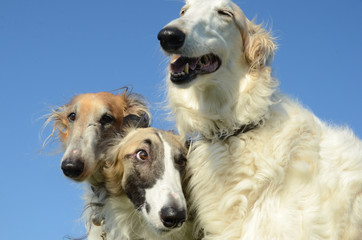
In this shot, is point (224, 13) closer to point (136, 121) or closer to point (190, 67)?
point (190, 67)

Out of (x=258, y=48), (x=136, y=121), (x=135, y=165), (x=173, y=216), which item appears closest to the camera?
(x=173, y=216)

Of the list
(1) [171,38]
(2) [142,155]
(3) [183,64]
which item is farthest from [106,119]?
(1) [171,38]

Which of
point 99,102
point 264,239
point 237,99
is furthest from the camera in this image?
point 99,102

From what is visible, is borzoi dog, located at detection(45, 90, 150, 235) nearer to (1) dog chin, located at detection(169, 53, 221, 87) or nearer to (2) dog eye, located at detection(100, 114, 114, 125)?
(2) dog eye, located at detection(100, 114, 114, 125)

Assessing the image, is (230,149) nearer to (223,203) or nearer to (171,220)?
(223,203)

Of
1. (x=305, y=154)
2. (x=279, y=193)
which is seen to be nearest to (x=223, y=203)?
(x=279, y=193)

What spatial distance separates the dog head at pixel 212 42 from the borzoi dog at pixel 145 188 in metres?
0.89

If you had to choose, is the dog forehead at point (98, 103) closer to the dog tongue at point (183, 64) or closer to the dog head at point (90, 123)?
the dog head at point (90, 123)

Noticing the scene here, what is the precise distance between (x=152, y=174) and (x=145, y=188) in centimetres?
16

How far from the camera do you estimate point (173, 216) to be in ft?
14.4

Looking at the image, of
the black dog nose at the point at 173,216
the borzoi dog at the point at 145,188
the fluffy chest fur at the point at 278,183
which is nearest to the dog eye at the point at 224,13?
the fluffy chest fur at the point at 278,183

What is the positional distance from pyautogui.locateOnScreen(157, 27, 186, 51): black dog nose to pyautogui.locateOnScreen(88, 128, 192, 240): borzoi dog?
1.18 meters

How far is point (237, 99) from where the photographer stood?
193 inches

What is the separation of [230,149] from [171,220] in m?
0.98
